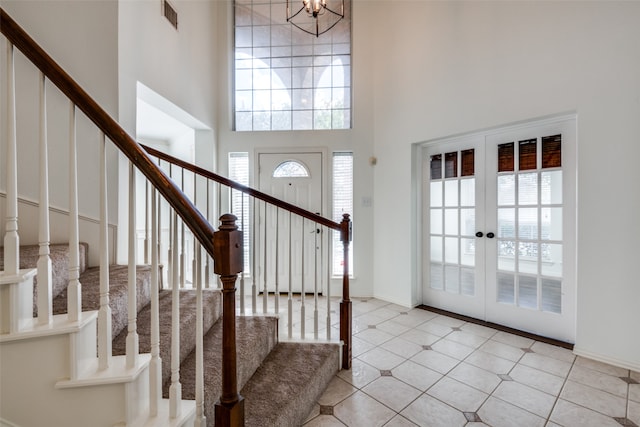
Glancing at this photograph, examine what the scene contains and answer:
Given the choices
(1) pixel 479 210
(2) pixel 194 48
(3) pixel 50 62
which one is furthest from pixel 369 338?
(2) pixel 194 48

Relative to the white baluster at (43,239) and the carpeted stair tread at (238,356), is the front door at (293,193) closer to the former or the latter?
the carpeted stair tread at (238,356)

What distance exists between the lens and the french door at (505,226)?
8.26ft

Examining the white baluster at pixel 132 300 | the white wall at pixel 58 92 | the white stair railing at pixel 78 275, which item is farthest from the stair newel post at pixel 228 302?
the white wall at pixel 58 92

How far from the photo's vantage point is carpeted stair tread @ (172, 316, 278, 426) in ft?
4.13

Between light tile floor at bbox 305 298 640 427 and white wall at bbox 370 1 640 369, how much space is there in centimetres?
44

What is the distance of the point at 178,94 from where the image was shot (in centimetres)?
289

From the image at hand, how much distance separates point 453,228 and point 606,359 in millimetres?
1591

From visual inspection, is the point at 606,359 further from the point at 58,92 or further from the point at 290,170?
the point at 58,92

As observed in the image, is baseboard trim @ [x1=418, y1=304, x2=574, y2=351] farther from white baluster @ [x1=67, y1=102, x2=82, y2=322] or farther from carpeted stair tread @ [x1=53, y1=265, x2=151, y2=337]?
white baluster @ [x1=67, y1=102, x2=82, y2=322]

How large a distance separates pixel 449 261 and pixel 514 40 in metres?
2.31

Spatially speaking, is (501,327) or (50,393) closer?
(50,393)

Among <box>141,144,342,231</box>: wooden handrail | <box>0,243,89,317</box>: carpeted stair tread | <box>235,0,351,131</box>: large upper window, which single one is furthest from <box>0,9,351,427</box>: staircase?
<box>235,0,351,131</box>: large upper window

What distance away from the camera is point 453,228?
3242 mm

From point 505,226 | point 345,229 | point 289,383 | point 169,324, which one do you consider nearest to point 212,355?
point 169,324
